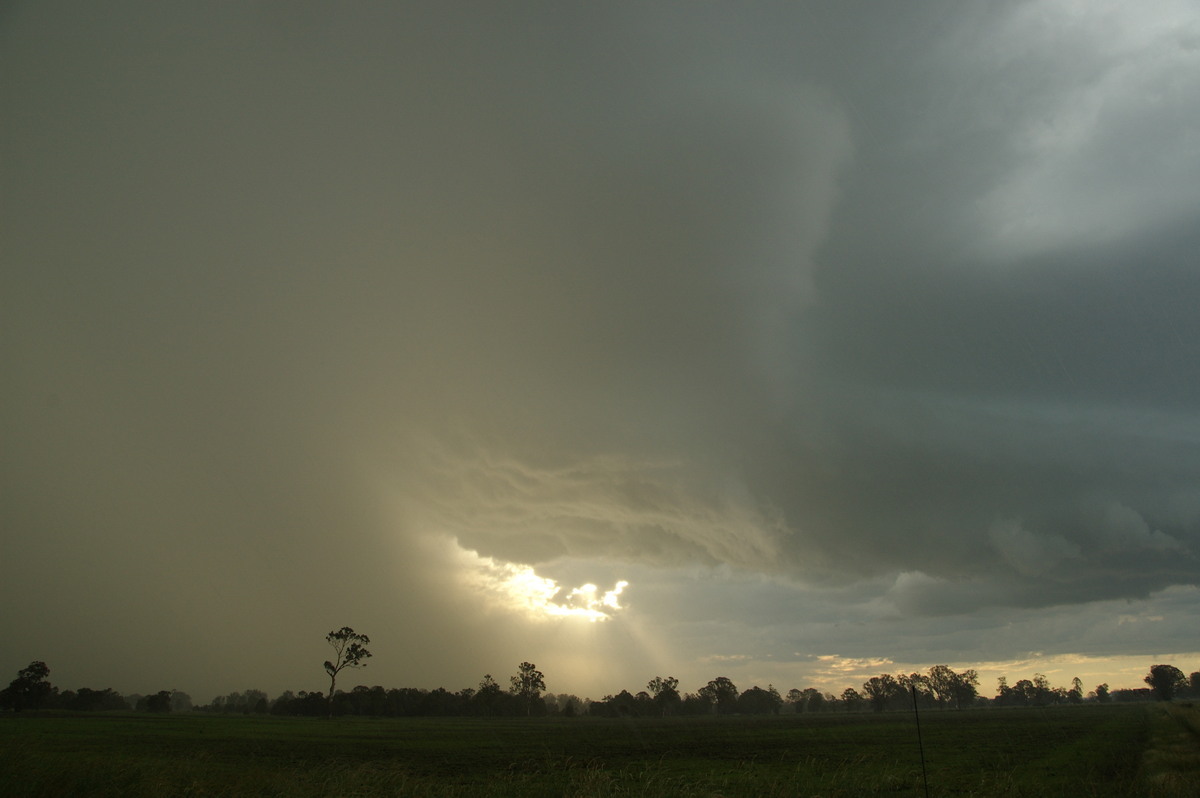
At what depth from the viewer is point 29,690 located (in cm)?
11875

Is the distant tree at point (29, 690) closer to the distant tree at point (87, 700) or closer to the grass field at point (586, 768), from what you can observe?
the distant tree at point (87, 700)

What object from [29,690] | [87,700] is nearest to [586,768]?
[29,690]

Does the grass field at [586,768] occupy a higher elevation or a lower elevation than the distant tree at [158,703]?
higher

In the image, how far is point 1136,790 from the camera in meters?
25.1

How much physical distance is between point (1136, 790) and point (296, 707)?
179m

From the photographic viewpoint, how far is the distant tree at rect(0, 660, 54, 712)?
116312 mm

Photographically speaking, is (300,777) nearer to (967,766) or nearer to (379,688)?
(967,766)

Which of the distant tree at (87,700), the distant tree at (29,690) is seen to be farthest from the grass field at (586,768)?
the distant tree at (87,700)

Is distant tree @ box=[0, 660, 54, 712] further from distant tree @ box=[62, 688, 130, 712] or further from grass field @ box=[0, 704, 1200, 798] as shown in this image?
grass field @ box=[0, 704, 1200, 798]

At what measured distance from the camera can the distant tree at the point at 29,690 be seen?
116 meters

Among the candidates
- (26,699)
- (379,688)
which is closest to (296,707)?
(379,688)

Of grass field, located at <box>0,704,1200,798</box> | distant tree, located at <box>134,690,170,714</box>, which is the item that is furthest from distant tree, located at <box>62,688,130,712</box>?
grass field, located at <box>0,704,1200,798</box>

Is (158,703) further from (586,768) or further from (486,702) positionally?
(586,768)

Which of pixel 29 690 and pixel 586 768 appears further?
pixel 29 690
